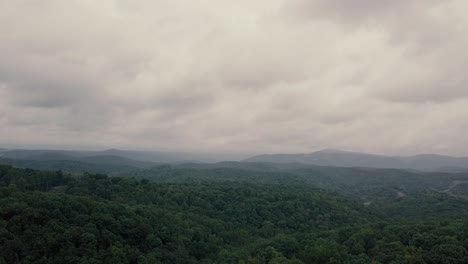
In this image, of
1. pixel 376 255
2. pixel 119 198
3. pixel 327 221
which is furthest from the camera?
pixel 327 221

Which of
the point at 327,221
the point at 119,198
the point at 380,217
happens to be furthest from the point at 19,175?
the point at 380,217

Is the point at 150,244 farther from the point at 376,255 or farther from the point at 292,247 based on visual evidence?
the point at 376,255

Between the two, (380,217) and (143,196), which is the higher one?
(143,196)

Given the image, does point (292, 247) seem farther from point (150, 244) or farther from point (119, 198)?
point (119, 198)

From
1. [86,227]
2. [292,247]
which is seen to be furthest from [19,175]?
[292,247]

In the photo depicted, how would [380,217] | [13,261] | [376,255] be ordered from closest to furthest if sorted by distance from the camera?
1. [13,261]
2. [376,255]
3. [380,217]

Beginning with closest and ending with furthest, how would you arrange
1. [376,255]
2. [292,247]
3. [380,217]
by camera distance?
[376,255]
[292,247]
[380,217]

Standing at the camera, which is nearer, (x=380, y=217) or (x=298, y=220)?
(x=298, y=220)

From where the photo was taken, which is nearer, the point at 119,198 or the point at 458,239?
the point at 458,239

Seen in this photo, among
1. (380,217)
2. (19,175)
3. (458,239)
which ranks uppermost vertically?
(19,175)
